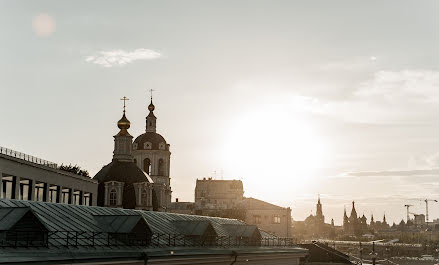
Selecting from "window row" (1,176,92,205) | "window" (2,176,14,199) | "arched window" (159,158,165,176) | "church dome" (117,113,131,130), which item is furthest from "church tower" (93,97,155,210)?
"arched window" (159,158,165,176)

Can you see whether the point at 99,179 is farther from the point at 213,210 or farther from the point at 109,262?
the point at 213,210

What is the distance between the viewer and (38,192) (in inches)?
2174

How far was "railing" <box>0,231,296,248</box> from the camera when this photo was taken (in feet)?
95.7

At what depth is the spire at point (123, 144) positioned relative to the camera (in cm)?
8694

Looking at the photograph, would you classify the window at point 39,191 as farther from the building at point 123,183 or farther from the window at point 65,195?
the building at point 123,183

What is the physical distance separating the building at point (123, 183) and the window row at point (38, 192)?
11.8m

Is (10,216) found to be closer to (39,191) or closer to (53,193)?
(39,191)

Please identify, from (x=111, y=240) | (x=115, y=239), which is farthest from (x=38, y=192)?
(x=111, y=240)

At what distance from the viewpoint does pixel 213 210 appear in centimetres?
16212

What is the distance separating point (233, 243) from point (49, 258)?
73.1 ft

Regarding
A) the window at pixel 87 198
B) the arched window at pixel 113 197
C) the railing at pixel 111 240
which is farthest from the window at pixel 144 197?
the railing at pixel 111 240

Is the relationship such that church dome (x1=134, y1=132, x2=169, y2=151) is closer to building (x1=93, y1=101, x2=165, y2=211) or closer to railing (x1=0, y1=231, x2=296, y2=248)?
building (x1=93, y1=101, x2=165, y2=211)

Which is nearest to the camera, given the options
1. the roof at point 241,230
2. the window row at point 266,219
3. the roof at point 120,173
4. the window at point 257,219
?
the roof at point 241,230

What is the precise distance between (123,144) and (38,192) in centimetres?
3269
